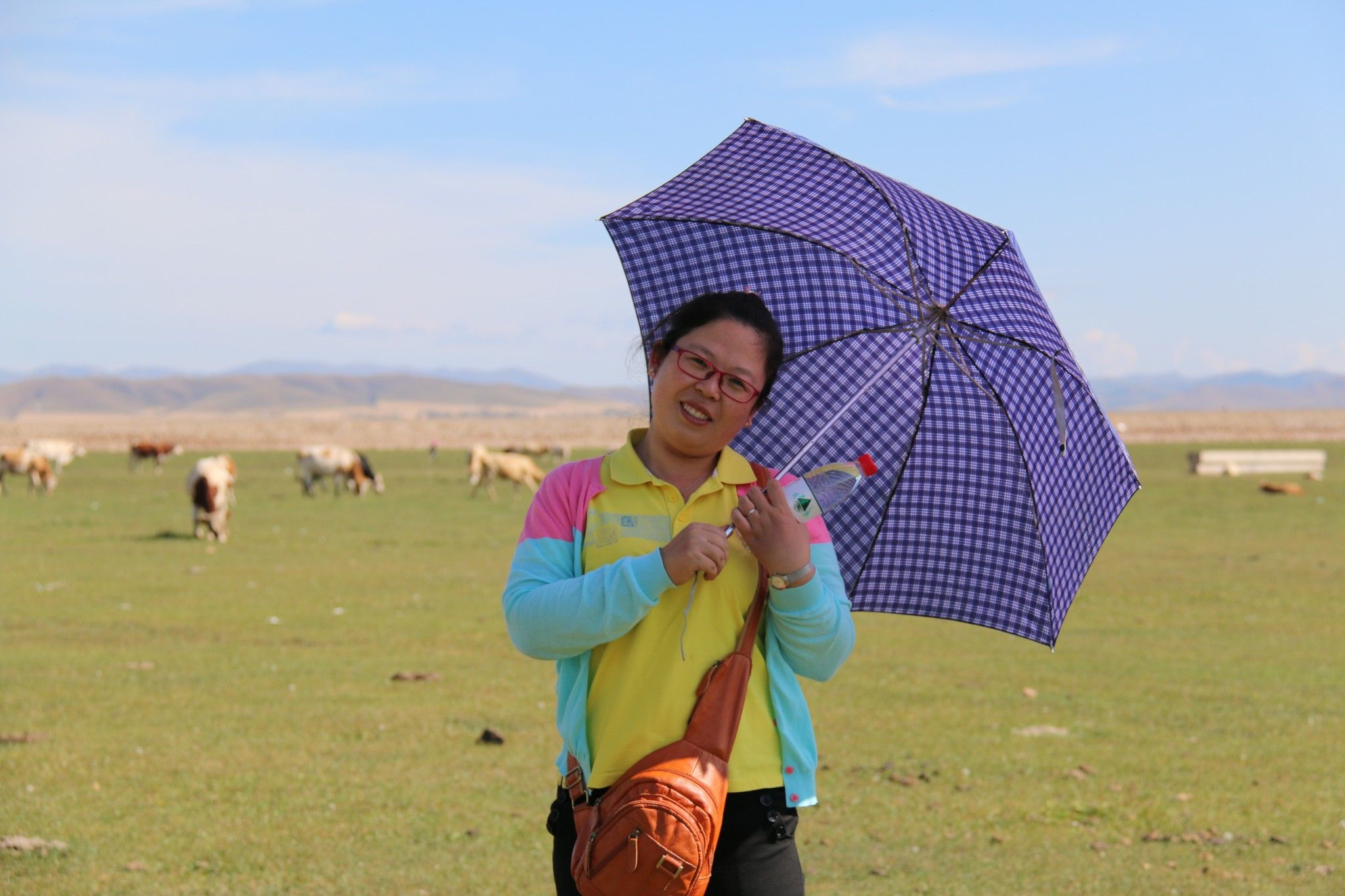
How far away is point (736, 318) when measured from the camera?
2602mm

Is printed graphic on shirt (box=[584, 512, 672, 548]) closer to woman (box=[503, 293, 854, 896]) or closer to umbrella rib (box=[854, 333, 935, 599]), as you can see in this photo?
woman (box=[503, 293, 854, 896])

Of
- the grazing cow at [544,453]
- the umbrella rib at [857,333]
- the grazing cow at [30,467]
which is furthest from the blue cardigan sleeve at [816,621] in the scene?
the grazing cow at [544,453]

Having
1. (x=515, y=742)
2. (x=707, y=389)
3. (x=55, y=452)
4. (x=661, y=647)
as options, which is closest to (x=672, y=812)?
(x=661, y=647)

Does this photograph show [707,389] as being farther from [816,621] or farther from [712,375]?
[816,621]

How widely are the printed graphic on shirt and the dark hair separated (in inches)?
12.4

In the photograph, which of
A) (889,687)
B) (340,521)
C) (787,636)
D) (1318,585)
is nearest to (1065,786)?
(889,687)

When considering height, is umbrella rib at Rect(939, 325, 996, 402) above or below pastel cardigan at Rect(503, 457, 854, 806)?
above

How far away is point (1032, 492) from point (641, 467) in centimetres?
120

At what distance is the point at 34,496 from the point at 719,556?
1281 inches

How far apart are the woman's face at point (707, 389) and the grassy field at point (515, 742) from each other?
3.33 metres

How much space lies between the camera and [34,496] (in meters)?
31.4

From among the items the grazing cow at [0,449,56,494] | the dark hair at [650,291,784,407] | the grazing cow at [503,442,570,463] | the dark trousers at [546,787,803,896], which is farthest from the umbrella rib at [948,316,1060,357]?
the grazing cow at [503,442,570,463]

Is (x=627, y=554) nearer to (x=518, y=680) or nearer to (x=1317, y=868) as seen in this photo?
(x=1317, y=868)

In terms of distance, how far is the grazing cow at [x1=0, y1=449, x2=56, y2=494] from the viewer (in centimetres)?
3331
